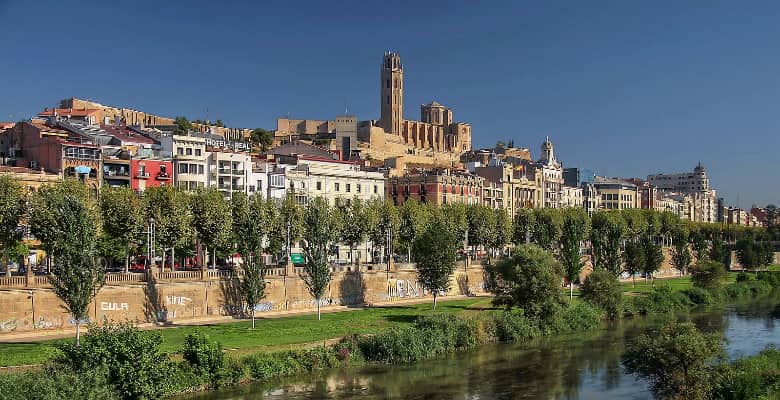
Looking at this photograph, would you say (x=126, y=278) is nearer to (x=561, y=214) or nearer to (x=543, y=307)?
(x=543, y=307)

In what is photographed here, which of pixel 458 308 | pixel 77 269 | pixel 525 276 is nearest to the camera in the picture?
pixel 77 269

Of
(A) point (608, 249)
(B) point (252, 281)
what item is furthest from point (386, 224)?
(A) point (608, 249)

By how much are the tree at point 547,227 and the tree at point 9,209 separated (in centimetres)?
6550

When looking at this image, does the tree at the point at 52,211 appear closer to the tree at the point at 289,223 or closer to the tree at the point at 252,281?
the tree at the point at 252,281

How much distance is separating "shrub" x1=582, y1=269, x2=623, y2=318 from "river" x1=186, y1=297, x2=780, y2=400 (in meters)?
9.63

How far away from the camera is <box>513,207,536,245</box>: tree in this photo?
373ft

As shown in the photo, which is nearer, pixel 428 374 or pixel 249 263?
pixel 428 374

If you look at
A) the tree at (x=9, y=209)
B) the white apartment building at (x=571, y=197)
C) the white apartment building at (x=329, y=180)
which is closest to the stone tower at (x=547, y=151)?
the white apartment building at (x=571, y=197)

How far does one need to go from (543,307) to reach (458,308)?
12.0 metres

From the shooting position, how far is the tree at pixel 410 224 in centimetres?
9500

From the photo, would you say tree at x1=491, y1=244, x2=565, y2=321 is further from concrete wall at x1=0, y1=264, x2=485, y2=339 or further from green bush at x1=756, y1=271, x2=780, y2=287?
green bush at x1=756, y1=271, x2=780, y2=287

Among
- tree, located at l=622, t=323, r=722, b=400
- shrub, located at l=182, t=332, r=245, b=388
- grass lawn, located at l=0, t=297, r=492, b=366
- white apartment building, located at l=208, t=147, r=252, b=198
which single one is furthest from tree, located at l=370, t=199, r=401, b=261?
tree, located at l=622, t=323, r=722, b=400

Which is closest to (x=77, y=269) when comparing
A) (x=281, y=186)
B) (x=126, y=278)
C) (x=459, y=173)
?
(x=126, y=278)

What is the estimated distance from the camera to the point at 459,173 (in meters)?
142
